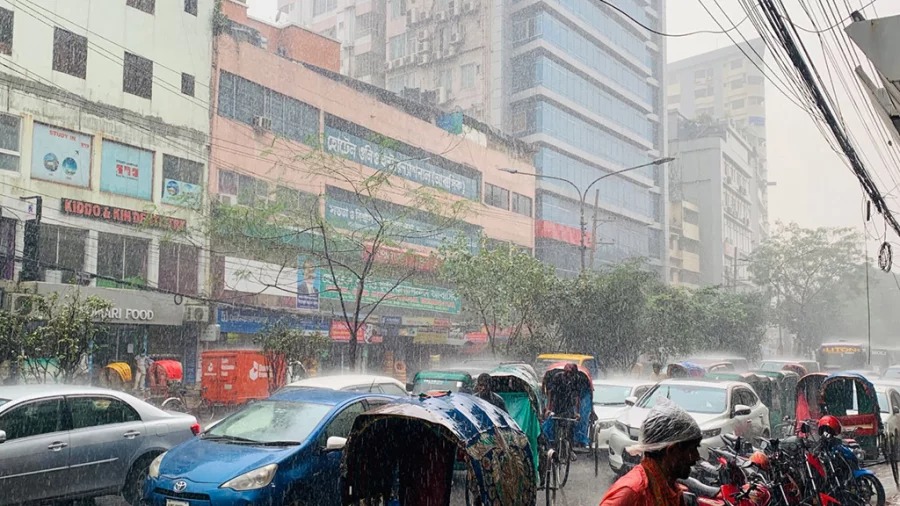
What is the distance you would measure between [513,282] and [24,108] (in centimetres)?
1612

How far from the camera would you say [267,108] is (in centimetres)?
3169

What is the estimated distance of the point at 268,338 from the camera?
22.3 m

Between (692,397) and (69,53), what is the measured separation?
22.2m

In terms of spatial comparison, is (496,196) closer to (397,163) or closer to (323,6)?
(397,163)

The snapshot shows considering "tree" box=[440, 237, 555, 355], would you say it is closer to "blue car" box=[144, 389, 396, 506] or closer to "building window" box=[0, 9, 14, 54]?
"building window" box=[0, 9, 14, 54]

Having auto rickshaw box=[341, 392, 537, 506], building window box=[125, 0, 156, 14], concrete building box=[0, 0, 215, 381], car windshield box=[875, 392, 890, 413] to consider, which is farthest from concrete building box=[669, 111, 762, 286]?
auto rickshaw box=[341, 392, 537, 506]

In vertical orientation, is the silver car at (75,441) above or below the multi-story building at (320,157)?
below

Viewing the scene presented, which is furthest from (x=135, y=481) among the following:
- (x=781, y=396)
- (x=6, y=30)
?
(x=6, y=30)

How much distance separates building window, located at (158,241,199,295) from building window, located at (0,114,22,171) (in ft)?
17.7

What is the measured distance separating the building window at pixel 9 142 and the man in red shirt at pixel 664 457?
24.1 meters

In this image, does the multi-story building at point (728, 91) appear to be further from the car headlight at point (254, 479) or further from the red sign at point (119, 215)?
the car headlight at point (254, 479)

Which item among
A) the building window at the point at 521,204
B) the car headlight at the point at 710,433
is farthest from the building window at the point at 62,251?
the building window at the point at 521,204

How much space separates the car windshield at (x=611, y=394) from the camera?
14695 mm

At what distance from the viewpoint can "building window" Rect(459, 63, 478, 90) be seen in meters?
56.3
